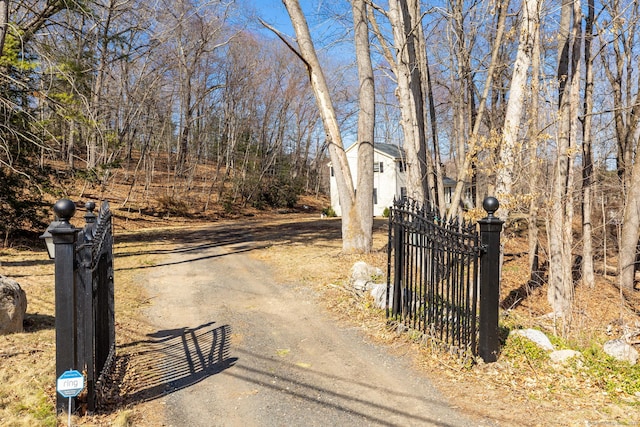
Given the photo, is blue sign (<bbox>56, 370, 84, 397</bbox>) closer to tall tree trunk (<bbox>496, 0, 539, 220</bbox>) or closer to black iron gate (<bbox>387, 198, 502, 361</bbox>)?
black iron gate (<bbox>387, 198, 502, 361</bbox>)

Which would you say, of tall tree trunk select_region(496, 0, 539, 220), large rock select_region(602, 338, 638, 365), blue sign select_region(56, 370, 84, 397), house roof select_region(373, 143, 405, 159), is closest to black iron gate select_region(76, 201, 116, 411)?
blue sign select_region(56, 370, 84, 397)

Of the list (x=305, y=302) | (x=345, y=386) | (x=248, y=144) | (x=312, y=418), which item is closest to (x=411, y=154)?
(x=305, y=302)

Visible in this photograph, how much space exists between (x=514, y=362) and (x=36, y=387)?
15.3 ft

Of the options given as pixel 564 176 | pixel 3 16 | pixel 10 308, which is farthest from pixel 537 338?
pixel 3 16

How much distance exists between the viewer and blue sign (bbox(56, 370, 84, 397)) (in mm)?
3068

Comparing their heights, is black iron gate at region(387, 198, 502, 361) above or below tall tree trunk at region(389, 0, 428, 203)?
below

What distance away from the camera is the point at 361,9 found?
10516 mm

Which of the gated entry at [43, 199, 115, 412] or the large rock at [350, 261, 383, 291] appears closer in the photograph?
the gated entry at [43, 199, 115, 412]

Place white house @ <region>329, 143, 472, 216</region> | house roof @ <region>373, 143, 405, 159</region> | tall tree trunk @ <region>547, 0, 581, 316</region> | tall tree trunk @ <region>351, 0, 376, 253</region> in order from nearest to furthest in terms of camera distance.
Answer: tall tree trunk @ <region>547, 0, 581, 316</region>
tall tree trunk @ <region>351, 0, 376, 253</region>
white house @ <region>329, 143, 472, 216</region>
house roof @ <region>373, 143, 405, 159</region>

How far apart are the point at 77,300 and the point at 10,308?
2.48 metres

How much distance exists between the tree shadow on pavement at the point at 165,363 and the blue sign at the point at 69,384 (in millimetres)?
701

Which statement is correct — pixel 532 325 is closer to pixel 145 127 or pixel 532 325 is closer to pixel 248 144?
pixel 145 127

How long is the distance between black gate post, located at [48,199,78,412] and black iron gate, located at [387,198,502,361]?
360 cm

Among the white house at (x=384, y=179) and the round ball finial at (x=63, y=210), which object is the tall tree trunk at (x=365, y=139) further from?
the white house at (x=384, y=179)
